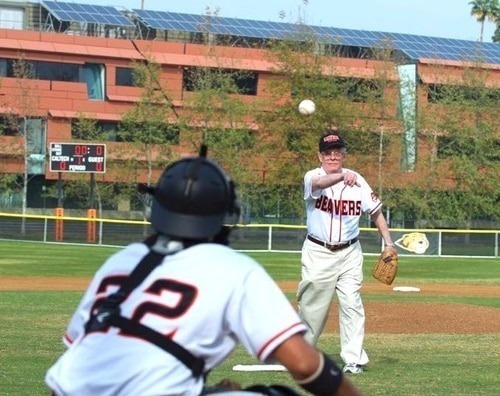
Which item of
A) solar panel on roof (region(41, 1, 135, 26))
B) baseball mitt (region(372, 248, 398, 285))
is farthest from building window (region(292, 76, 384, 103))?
baseball mitt (region(372, 248, 398, 285))

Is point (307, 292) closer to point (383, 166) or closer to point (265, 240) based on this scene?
point (265, 240)

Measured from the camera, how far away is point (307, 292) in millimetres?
10000

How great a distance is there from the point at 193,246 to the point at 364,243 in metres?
33.4

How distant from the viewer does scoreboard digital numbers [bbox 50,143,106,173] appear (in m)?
40.8

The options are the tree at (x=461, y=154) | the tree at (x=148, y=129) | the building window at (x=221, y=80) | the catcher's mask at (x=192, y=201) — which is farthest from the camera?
the building window at (x=221, y=80)

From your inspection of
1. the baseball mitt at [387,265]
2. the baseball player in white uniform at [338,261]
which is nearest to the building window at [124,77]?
the baseball mitt at [387,265]

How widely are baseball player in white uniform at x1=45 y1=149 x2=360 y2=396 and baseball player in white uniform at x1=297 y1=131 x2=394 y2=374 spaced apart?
6578 millimetres

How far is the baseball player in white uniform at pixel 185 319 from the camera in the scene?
3.10 m

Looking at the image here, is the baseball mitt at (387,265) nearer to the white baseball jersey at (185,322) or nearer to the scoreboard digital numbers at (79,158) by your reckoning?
the white baseball jersey at (185,322)

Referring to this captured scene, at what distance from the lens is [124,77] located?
5944 centimetres

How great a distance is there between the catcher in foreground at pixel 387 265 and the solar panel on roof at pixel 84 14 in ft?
165

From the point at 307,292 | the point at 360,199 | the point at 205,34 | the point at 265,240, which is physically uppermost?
the point at 205,34

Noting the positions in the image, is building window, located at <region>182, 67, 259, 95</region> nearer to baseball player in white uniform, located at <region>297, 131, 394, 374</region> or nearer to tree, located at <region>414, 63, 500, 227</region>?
tree, located at <region>414, 63, 500, 227</region>

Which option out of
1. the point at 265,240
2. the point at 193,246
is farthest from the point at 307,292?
the point at 265,240
